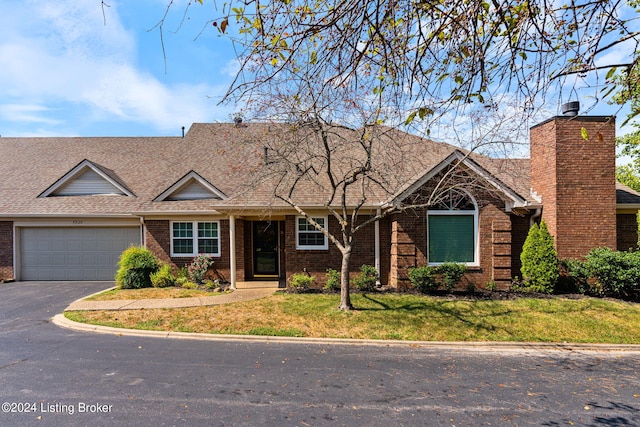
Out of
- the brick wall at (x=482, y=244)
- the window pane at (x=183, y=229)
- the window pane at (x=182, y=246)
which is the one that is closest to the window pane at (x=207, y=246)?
the window pane at (x=182, y=246)

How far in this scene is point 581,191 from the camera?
39.1 feet

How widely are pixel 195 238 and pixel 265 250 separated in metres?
2.98

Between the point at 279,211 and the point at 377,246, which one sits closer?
the point at 279,211

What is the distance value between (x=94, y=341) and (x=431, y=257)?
396 inches

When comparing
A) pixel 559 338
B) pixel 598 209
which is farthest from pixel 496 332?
pixel 598 209

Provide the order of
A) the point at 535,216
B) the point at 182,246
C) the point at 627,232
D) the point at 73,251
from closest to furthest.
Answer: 1. the point at 627,232
2. the point at 535,216
3. the point at 182,246
4. the point at 73,251

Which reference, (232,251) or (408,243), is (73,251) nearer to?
(232,251)

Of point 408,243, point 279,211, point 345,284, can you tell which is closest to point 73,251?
point 279,211

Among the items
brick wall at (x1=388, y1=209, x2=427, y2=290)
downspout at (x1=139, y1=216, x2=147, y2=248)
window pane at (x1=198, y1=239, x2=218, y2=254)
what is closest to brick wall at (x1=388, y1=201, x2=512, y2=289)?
brick wall at (x1=388, y1=209, x2=427, y2=290)

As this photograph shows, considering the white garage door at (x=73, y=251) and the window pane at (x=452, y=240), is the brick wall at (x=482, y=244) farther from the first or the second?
the white garage door at (x=73, y=251)

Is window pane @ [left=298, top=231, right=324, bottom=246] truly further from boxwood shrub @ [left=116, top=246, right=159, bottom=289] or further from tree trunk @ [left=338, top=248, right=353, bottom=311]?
boxwood shrub @ [left=116, top=246, right=159, bottom=289]

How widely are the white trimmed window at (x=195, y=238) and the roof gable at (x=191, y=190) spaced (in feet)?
3.70

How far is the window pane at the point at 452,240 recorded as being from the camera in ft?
40.5

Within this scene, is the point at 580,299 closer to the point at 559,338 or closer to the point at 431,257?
the point at 559,338
